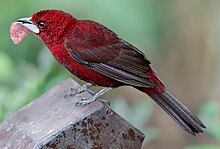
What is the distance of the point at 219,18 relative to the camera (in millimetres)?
6805

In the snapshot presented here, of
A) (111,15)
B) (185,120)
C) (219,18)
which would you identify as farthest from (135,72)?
→ (219,18)

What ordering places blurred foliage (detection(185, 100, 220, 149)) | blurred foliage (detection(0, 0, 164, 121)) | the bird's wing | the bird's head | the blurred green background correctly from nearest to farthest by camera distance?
the bird's wing
the bird's head
blurred foliage (detection(185, 100, 220, 149))
the blurred green background
blurred foliage (detection(0, 0, 164, 121))

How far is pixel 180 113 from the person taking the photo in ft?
10.3

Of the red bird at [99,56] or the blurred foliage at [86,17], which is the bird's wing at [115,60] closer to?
the red bird at [99,56]

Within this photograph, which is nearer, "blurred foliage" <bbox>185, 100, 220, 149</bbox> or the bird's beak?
the bird's beak

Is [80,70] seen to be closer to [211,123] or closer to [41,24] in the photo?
[41,24]

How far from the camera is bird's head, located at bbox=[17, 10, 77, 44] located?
3.31m

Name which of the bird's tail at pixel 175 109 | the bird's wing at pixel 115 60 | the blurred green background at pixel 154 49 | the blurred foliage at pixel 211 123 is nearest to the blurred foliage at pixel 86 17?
the blurred green background at pixel 154 49

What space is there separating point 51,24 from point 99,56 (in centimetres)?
26

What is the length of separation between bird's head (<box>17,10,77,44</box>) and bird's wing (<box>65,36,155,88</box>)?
0.07m

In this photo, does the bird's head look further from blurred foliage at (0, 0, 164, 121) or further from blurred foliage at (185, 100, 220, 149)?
blurred foliage at (0, 0, 164, 121)

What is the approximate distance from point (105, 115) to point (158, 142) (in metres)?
5.05

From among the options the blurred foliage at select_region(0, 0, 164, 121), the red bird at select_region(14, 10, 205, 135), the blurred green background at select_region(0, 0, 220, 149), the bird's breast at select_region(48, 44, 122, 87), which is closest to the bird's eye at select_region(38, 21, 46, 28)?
the red bird at select_region(14, 10, 205, 135)

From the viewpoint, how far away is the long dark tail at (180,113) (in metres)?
3.03
